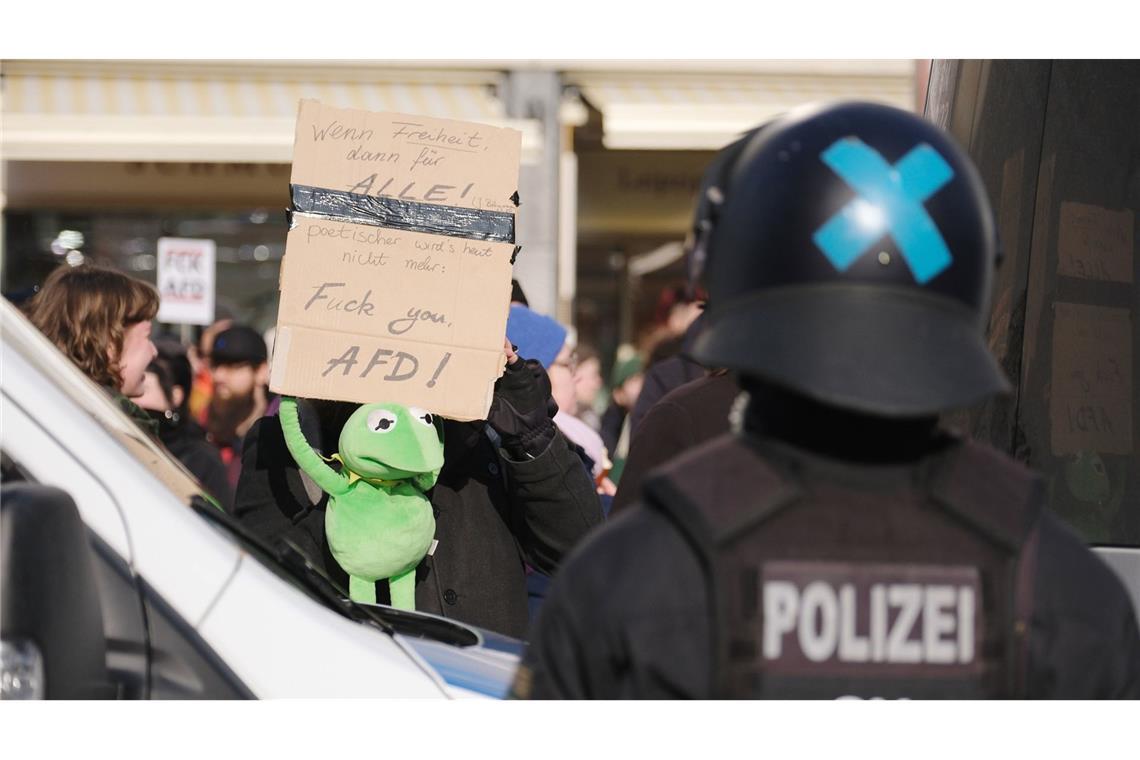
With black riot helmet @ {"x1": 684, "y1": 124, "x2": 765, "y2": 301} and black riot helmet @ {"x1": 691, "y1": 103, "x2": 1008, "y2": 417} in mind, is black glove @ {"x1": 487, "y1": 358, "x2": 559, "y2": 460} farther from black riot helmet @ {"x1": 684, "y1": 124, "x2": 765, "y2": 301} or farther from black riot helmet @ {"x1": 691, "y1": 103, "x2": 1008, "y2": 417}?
black riot helmet @ {"x1": 691, "y1": 103, "x2": 1008, "y2": 417}

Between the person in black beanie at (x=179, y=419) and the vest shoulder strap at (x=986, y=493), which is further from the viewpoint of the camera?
the person in black beanie at (x=179, y=419)

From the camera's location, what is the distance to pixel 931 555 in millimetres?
1277

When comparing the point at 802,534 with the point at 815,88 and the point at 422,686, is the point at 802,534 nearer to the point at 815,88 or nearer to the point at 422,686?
the point at 422,686

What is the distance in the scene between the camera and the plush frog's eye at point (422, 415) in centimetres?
309

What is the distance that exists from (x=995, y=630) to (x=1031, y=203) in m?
1.91

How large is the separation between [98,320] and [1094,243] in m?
2.46

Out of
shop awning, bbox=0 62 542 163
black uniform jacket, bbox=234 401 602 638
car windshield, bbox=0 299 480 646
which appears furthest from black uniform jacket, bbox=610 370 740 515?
shop awning, bbox=0 62 542 163

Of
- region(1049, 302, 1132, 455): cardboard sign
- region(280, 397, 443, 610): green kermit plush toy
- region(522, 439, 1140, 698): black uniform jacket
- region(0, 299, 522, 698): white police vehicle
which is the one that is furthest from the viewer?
region(280, 397, 443, 610): green kermit plush toy

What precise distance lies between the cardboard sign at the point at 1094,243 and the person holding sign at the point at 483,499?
1220 mm

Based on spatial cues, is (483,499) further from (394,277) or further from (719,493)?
(719,493)

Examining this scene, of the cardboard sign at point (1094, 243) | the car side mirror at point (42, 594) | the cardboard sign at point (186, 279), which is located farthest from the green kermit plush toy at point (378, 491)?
the cardboard sign at point (186, 279)

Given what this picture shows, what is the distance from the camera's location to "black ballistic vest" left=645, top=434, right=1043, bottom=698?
1.25 metres

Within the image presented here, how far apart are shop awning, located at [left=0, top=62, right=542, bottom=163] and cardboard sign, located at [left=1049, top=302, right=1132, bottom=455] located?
333 inches

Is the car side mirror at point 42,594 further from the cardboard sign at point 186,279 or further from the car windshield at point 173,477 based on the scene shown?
the cardboard sign at point 186,279
